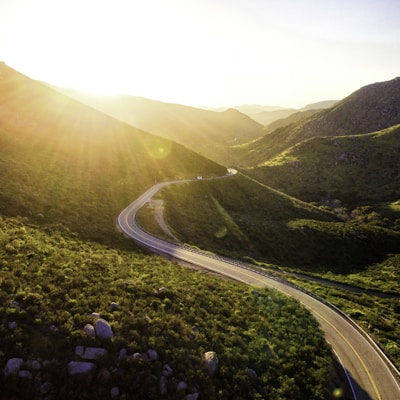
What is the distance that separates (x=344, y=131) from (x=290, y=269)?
173 m

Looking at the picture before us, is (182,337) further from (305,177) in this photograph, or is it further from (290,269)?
(305,177)

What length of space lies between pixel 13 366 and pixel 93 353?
349 centimetres

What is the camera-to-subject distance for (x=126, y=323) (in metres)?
18.7

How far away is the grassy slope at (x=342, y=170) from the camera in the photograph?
120688 millimetres

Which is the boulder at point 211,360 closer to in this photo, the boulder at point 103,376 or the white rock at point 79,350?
the boulder at point 103,376

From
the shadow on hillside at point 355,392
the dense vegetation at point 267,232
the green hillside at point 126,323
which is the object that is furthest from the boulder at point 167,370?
the dense vegetation at point 267,232

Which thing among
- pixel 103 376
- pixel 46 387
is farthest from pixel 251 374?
pixel 46 387

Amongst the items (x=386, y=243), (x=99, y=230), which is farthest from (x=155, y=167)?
(x=386, y=243)

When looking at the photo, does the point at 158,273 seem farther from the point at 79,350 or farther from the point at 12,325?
the point at 12,325

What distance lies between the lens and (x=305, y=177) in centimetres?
13600

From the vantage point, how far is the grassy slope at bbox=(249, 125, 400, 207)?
12069 cm

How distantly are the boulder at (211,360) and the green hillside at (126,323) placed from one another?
218 millimetres

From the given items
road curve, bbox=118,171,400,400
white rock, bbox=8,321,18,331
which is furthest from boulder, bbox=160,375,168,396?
road curve, bbox=118,171,400,400

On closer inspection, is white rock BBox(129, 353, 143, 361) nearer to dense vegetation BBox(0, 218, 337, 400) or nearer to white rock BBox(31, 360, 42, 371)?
dense vegetation BBox(0, 218, 337, 400)
